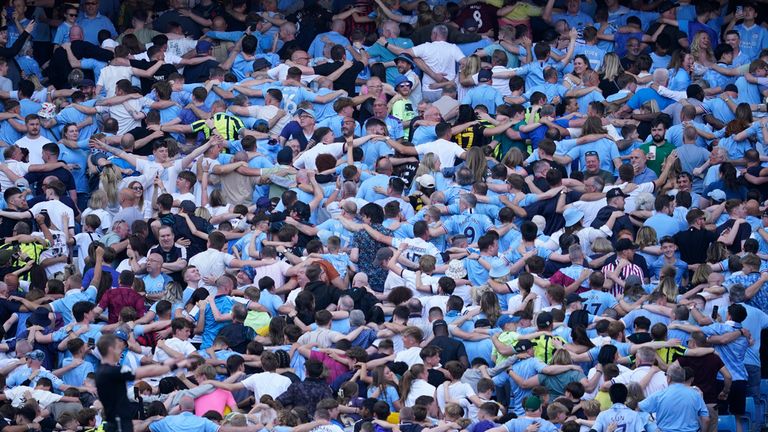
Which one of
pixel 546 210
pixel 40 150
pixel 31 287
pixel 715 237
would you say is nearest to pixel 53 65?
pixel 40 150

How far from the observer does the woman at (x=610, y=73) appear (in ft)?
87.2

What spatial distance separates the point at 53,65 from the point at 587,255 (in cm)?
861

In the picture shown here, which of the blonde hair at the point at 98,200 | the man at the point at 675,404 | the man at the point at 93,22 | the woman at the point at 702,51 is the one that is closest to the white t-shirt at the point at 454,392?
the man at the point at 675,404

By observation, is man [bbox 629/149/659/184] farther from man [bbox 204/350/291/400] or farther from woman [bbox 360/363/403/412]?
man [bbox 204/350/291/400]

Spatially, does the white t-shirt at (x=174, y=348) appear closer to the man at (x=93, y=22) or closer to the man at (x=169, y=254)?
the man at (x=169, y=254)

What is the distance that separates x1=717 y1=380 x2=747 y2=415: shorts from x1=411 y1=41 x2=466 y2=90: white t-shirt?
740 centimetres

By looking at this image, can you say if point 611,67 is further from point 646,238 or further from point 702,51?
point 646,238

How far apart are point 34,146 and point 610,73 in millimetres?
7978

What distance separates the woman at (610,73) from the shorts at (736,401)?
623 cm

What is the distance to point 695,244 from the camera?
23141mm

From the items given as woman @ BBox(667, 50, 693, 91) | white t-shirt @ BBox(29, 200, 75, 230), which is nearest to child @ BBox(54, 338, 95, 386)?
white t-shirt @ BBox(29, 200, 75, 230)

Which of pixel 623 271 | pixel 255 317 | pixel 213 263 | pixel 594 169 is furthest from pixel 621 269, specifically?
pixel 213 263

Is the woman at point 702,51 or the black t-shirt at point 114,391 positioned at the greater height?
the black t-shirt at point 114,391

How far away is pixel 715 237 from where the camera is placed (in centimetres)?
2320
